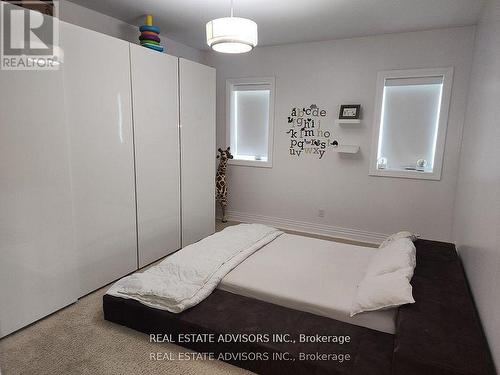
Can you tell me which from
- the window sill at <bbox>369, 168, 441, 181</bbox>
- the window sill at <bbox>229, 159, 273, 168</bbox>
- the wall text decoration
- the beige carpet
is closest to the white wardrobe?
the beige carpet

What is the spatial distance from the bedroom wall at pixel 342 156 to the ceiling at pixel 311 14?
25cm

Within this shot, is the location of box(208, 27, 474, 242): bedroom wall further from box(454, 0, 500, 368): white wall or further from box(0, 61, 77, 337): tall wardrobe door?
box(0, 61, 77, 337): tall wardrobe door

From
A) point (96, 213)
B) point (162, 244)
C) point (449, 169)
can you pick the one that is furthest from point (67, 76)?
point (449, 169)

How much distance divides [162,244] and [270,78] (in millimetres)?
2687

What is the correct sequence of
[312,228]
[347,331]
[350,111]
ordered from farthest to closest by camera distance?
[312,228] < [350,111] < [347,331]

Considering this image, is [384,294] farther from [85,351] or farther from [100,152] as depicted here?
[100,152]

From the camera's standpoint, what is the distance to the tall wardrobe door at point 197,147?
3.60 meters

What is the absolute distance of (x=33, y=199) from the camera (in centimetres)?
218

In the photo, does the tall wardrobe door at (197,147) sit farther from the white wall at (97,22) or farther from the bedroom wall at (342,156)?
the bedroom wall at (342,156)

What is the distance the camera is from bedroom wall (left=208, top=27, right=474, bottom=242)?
3.64m

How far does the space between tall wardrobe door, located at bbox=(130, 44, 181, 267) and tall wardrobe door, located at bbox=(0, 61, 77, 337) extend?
0.77 metres

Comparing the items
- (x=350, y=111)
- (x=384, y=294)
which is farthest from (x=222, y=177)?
(x=384, y=294)

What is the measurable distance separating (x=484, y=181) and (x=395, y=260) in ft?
2.56

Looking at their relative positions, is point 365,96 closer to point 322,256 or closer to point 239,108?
point 239,108
